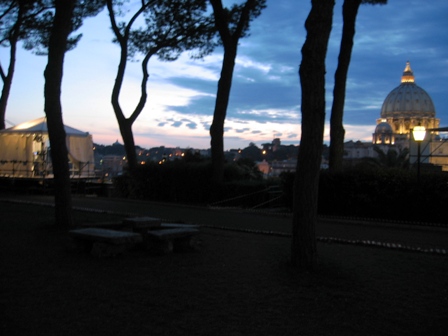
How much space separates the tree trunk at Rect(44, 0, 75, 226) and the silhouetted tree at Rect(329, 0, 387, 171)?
31.7 ft

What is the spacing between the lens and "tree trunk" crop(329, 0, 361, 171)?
17609 millimetres

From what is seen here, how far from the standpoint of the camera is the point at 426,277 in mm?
6293

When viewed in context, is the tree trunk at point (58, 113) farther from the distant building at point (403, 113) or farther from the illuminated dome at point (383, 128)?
the illuminated dome at point (383, 128)

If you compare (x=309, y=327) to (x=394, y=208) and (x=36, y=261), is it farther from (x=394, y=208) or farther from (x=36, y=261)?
(x=394, y=208)

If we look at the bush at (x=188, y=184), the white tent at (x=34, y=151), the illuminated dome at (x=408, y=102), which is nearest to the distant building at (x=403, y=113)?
the illuminated dome at (x=408, y=102)

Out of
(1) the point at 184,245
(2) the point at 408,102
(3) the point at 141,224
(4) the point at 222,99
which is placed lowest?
(1) the point at 184,245

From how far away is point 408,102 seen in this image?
147 m

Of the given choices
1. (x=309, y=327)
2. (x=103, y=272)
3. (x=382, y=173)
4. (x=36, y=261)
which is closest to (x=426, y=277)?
(x=309, y=327)

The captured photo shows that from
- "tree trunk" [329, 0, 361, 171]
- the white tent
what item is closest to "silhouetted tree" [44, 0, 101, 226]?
"tree trunk" [329, 0, 361, 171]

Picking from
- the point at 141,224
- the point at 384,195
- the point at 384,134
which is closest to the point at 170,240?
the point at 141,224

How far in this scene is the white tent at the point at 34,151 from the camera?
25.8 meters

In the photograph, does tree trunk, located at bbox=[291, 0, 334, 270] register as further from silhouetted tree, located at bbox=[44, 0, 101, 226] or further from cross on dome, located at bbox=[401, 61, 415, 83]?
cross on dome, located at bbox=[401, 61, 415, 83]

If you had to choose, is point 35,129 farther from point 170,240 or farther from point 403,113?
point 403,113

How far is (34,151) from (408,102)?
5308 inches
